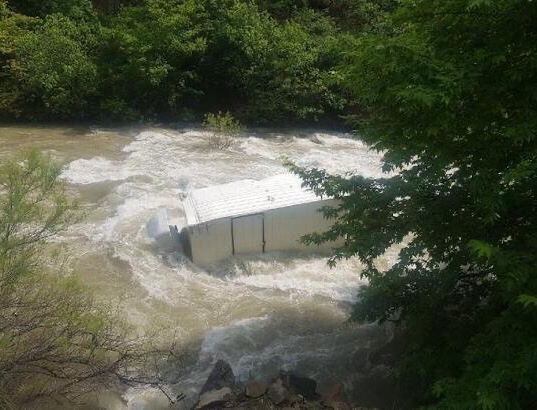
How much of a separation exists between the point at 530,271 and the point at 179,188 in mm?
10701

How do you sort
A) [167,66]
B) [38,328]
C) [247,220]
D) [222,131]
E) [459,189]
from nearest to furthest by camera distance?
[459,189] → [38,328] → [247,220] → [222,131] → [167,66]

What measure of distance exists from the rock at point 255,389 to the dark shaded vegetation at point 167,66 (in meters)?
13.0

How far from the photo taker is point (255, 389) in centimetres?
742

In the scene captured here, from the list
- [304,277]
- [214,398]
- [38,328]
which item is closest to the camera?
[38,328]

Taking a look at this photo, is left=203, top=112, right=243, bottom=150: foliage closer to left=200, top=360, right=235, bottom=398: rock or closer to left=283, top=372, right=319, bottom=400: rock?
left=200, top=360, right=235, bottom=398: rock

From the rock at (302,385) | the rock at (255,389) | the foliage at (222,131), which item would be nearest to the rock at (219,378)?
the rock at (255,389)

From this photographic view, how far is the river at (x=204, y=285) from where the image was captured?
8758 mm

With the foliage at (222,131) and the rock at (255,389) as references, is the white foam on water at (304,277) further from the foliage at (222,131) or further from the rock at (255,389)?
the foliage at (222,131)

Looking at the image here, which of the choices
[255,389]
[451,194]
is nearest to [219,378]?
[255,389]

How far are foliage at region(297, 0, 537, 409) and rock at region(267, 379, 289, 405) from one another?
1683mm

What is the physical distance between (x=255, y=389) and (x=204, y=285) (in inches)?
137

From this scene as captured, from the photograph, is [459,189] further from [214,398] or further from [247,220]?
[247,220]

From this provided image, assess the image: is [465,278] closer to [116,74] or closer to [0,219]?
[0,219]

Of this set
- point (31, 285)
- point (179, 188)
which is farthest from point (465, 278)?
point (179, 188)
